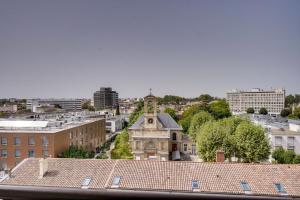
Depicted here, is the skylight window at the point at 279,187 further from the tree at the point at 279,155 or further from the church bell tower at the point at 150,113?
the church bell tower at the point at 150,113

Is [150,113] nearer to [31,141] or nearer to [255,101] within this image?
[31,141]

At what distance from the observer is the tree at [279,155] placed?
27.4 feet

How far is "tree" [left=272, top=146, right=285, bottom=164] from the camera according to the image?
8.35 metres

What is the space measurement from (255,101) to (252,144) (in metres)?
9.26

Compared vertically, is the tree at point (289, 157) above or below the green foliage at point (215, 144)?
below

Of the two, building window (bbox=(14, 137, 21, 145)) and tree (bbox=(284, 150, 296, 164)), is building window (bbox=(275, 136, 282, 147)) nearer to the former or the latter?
tree (bbox=(284, 150, 296, 164))

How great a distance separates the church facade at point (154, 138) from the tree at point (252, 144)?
2706mm

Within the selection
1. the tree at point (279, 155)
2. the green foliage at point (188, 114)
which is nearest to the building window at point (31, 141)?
the tree at point (279, 155)

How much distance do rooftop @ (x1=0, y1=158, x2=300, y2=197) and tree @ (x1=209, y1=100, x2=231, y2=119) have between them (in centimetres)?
1136

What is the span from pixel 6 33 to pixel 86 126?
5010 millimetres

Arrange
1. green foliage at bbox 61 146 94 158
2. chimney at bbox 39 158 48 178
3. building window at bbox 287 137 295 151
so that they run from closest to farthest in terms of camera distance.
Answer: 1. chimney at bbox 39 158 48 178
2. green foliage at bbox 61 146 94 158
3. building window at bbox 287 137 295 151

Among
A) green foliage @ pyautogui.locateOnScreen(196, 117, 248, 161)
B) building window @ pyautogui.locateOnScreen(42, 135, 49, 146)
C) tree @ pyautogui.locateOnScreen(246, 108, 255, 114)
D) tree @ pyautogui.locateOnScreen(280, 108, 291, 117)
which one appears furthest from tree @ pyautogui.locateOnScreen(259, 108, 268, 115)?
building window @ pyautogui.locateOnScreen(42, 135, 49, 146)

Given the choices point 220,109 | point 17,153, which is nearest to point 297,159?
point 17,153

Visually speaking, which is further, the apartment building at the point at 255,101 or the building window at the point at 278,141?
the apartment building at the point at 255,101
